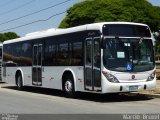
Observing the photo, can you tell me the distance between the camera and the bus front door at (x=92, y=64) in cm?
1791

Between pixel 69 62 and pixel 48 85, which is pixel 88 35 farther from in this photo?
pixel 48 85

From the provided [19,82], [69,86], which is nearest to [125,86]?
[69,86]

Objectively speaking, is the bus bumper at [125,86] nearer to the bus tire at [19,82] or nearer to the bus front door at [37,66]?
the bus front door at [37,66]

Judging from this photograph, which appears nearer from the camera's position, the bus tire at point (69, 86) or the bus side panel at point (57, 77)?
the bus side panel at point (57, 77)

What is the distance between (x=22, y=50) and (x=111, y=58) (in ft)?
30.6

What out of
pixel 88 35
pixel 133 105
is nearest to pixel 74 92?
pixel 88 35

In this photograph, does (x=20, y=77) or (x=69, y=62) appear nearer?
(x=69, y=62)

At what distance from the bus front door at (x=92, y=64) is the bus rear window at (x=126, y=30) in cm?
→ 50

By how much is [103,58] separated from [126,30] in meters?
1.57

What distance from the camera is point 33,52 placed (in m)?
24.3

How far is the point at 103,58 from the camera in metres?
17.6

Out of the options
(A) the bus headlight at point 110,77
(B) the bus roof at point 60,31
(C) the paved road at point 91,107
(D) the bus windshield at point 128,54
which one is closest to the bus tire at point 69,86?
(C) the paved road at point 91,107

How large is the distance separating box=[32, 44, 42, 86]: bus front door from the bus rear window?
6.29 meters

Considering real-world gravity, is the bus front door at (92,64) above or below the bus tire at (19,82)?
above
